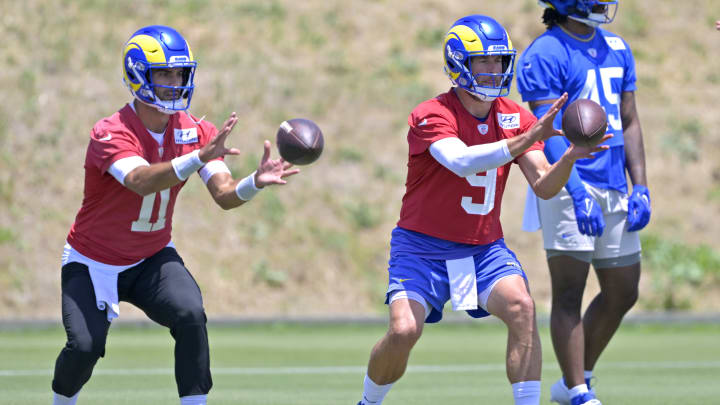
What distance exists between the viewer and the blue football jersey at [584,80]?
23.6 feet

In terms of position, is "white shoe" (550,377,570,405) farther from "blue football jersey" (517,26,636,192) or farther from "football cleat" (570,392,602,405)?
"blue football jersey" (517,26,636,192)

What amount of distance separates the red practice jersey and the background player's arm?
134cm

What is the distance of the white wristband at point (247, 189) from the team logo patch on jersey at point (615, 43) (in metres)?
2.74

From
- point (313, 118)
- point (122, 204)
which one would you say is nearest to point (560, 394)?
point (122, 204)

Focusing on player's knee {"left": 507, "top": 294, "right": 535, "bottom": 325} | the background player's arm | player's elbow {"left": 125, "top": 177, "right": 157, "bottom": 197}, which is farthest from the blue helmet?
player's elbow {"left": 125, "top": 177, "right": 157, "bottom": 197}

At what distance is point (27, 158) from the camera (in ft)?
60.6

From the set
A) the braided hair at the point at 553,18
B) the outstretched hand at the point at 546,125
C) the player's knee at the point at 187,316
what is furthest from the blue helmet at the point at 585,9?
the player's knee at the point at 187,316

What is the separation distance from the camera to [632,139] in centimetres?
756

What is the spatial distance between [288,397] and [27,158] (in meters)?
11.3

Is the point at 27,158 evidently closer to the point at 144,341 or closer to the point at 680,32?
the point at 144,341

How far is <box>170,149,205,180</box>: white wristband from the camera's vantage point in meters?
5.87

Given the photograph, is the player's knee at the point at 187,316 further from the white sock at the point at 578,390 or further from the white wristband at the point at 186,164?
the white sock at the point at 578,390

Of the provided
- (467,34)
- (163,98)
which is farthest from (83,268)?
(467,34)

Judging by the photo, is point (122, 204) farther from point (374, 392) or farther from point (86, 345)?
point (374, 392)
